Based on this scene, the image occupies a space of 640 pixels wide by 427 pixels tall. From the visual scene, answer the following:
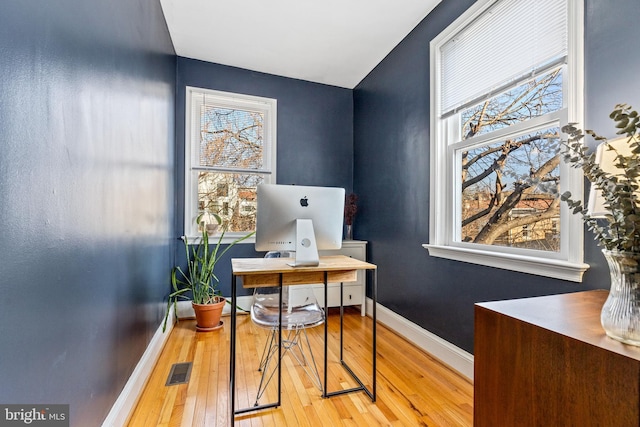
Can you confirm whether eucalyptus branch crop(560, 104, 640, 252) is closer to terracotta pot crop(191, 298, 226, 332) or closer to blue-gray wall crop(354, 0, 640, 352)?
blue-gray wall crop(354, 0, 640, 352)

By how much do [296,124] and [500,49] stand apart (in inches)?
88.8

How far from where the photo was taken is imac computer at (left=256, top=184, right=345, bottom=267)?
172 centimetres

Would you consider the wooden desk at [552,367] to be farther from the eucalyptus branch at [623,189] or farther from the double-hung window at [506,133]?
the double-hung window at [506,133]

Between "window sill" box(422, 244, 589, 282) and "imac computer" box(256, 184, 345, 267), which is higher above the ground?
"imac computer" box(256, 184, 345, 267)

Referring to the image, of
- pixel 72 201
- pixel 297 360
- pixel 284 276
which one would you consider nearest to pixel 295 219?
Result: pixel 284 276

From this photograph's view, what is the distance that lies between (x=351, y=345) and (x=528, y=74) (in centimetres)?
231

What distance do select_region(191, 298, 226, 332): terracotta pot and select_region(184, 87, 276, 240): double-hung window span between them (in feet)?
2.67

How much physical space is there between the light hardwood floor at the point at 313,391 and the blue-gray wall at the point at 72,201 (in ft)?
1.12

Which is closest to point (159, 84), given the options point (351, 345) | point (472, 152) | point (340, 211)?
point (340, 211)

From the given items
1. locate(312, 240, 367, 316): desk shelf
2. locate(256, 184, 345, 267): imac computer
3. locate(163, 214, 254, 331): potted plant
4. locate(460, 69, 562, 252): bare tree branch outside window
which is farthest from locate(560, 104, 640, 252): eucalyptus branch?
locate(163, 214, 254, 331): potted plant

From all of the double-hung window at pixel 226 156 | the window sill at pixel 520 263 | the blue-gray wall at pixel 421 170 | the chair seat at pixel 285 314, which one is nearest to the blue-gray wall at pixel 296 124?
the double-hung window at pixel 226 156

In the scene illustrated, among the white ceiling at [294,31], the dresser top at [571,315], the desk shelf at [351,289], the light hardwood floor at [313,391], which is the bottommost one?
the light hardwood floor at [313,391]

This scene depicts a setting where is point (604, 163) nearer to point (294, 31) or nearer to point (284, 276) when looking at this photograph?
point (284, 276)

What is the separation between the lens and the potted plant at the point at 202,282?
284 centimetres
